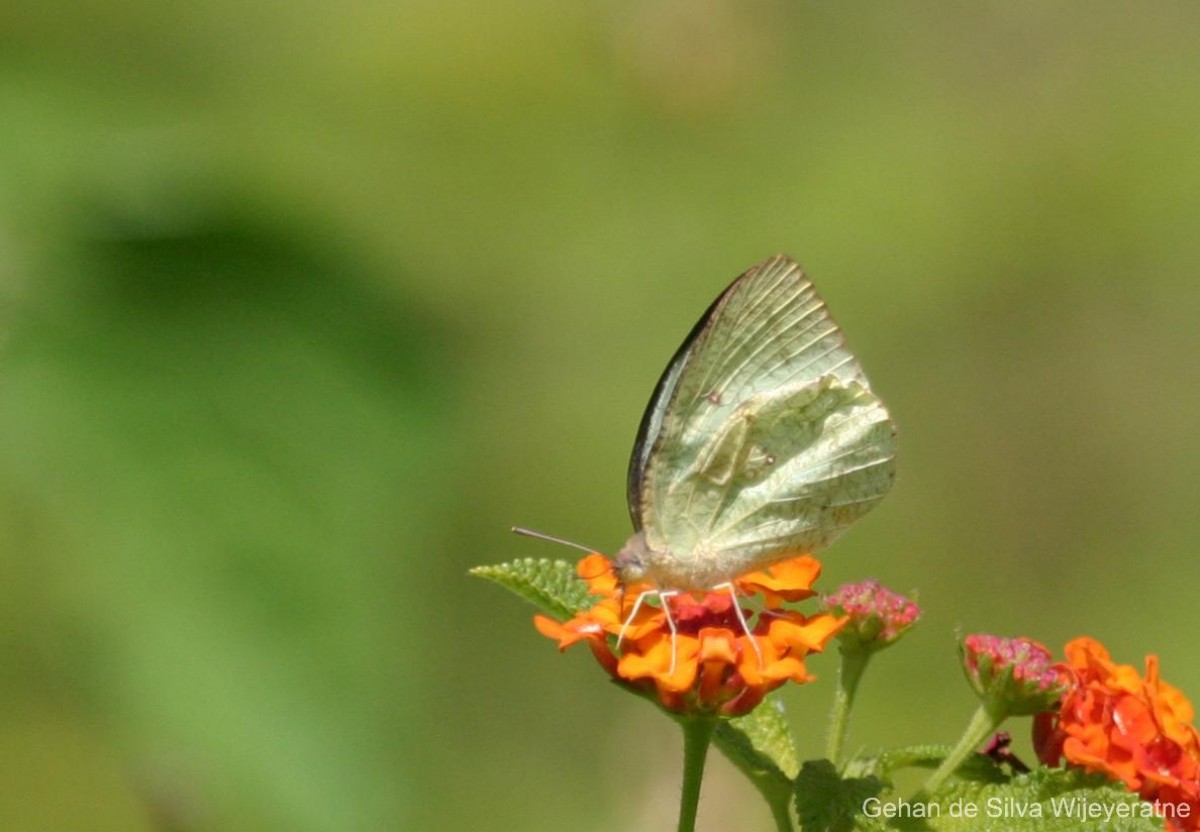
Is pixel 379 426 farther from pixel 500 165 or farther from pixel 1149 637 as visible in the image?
pixel 500 165

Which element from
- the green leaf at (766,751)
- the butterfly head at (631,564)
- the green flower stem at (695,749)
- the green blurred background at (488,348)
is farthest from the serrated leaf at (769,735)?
the green blurred background at (488,348)

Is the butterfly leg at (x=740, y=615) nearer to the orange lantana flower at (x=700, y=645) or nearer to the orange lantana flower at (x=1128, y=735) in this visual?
→ the orange lantana flower at (x=700, y=645)

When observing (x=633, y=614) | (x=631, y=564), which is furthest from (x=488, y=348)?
(x=633, y=614)

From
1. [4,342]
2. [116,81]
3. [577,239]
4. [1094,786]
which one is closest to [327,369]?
[4,342]

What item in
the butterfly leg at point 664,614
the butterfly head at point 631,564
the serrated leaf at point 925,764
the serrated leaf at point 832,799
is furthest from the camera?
the butterfly head at point 631,564

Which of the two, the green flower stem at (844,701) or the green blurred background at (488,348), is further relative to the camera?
the green flower stem at (844,701)

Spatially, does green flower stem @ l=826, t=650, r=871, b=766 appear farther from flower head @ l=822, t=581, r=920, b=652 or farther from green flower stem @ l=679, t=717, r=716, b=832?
green flower stem @ l=679, t=717, r=716, b=832
